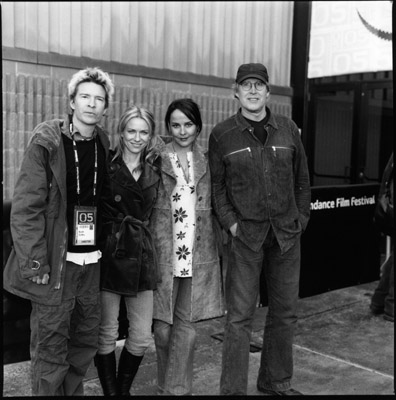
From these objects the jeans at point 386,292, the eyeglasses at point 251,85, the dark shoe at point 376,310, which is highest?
the eyeglasses at point 251,85

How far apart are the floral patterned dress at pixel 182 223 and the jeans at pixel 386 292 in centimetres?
274

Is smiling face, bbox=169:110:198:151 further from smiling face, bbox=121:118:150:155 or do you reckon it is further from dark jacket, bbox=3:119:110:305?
dark jacket, bbox=3:119:110:305

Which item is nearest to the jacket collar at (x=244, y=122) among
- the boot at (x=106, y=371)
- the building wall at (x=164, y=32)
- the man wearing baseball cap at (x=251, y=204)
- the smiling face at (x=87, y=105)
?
the man wearing baseball cap at (x=251, y=204)

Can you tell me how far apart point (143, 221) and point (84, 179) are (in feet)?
1.40

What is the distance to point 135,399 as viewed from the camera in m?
3.41

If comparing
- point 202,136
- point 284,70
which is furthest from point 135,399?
point 284,70

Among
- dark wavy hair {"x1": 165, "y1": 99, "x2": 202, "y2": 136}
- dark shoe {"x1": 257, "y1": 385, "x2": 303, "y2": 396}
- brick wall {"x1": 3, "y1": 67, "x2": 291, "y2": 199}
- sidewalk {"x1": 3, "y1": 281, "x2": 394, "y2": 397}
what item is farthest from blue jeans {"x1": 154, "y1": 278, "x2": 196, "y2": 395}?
brick wall {"x1": 3, "y1": 67, "x2": 291, "y2": 199}

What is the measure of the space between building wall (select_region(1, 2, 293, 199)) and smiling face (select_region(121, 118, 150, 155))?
259 cm

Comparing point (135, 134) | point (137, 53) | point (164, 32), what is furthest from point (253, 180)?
point (164, 32)

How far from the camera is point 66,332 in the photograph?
118 inches

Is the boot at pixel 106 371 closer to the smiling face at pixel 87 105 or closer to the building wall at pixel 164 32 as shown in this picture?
the smiling face at pixel 87 105

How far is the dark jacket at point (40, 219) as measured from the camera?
2816 millimetres

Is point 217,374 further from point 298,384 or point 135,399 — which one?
point 135,399

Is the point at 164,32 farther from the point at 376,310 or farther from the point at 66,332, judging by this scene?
the point at 66,332
